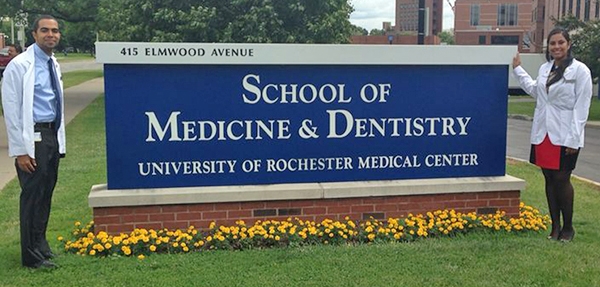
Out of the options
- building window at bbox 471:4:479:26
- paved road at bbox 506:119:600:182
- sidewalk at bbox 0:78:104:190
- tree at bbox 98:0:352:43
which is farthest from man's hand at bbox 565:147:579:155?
building window at bbox 471:4:479:26

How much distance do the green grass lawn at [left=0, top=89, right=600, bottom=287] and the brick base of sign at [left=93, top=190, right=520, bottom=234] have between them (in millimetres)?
354

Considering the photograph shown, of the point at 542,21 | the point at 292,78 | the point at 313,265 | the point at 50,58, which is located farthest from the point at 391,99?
the point at 542,21

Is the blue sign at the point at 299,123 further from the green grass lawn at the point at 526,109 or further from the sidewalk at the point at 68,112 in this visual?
the green grass lawn at the point at 526,109

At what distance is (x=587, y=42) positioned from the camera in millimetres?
18609

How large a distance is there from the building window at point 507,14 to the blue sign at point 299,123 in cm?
8982

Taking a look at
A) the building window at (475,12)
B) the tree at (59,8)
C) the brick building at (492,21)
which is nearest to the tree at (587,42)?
the tree at (59,8)

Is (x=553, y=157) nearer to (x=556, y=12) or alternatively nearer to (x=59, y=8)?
(x=59, y=8)

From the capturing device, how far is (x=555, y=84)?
4.98m

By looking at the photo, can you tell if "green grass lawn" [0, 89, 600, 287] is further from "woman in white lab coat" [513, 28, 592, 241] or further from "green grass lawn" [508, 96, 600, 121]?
"green grass lawn" [508, 96, 600, 121]

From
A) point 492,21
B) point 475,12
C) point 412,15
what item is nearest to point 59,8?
point 475,12

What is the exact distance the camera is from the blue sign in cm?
498

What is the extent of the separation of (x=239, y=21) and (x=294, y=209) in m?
9.98

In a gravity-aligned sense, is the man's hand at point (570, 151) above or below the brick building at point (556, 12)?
below

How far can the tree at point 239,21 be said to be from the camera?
14.2 m
